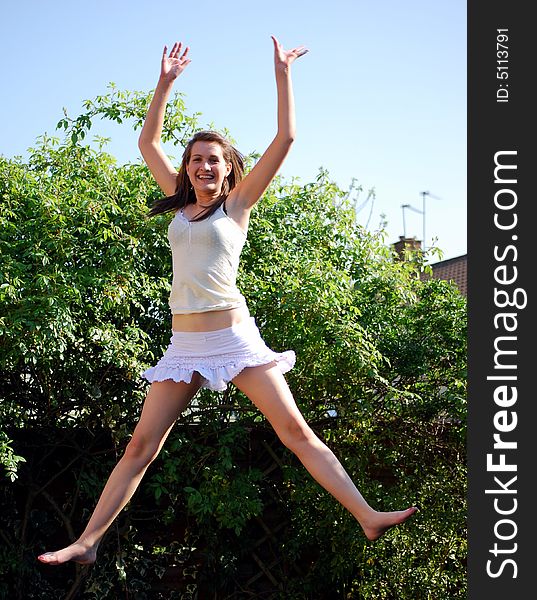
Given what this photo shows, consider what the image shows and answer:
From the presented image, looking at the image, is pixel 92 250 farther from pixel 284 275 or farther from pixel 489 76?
pixel 489 76

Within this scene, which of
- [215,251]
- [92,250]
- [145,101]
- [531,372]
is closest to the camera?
[215,251]

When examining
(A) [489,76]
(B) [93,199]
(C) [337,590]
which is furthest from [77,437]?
(A) [489,76]

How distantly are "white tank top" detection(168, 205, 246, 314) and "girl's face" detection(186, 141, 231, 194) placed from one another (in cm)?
9

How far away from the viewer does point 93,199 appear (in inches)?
193

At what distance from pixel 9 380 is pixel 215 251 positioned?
237cm

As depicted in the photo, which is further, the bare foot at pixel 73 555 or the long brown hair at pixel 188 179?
the long brown hair at pixel 188 179

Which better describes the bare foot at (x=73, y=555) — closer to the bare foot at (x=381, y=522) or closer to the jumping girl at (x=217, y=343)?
the jumping girl at (x=217, y=343)

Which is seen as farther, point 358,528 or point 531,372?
point 358,528

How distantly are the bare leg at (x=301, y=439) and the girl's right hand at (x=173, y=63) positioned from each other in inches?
40.6

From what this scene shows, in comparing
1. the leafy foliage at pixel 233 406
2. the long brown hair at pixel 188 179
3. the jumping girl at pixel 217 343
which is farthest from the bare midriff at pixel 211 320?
the leafy foliage at pixel 233 406

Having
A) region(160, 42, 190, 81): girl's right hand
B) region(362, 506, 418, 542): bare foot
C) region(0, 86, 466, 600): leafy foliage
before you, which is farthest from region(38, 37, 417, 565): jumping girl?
region(0, 86, 466, 600): leafy foliage

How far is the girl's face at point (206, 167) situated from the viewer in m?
3.17

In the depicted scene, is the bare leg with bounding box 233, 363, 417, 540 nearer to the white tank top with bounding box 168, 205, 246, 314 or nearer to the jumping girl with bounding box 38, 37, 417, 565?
the jumping girl with bounding box 38, 37, 417, 565

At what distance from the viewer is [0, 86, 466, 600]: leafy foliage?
4867mm
